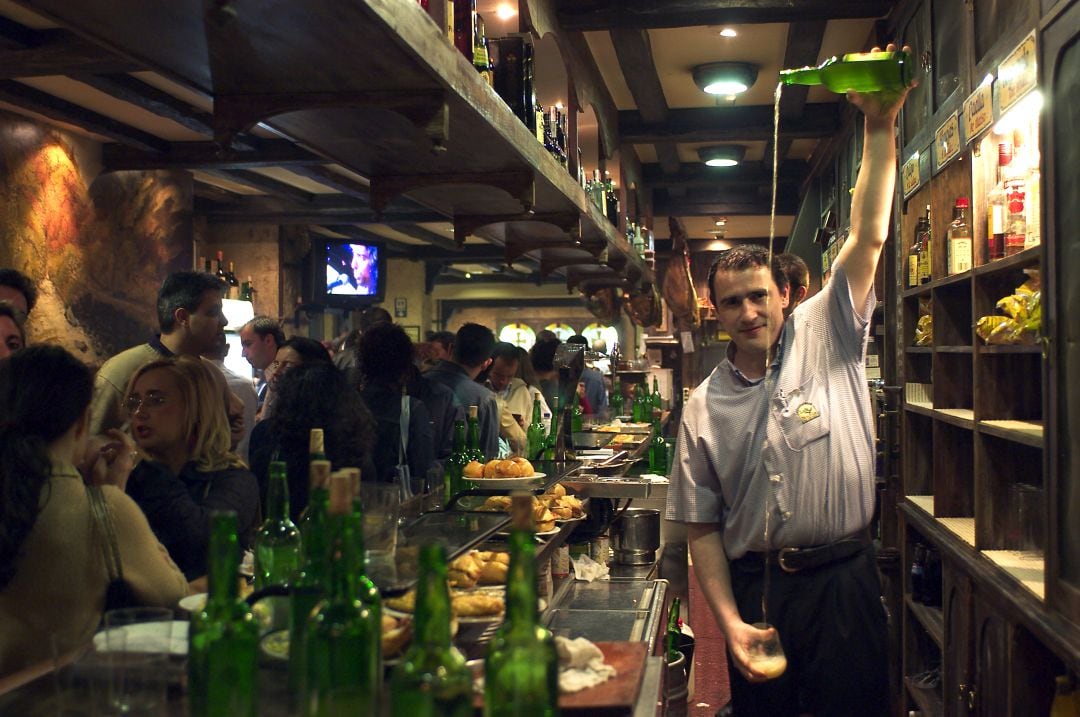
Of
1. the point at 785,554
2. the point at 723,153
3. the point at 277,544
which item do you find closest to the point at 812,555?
the point at 785,554

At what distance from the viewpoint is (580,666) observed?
1674 millimetres

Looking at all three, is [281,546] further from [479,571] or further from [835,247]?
[835,247]

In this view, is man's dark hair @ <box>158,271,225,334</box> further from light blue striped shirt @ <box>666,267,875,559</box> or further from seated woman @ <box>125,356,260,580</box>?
light blue striped shirt @ <box>666,267,875,559</box>

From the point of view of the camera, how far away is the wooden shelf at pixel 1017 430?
297 cm

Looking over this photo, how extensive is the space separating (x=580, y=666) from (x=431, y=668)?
57 cm

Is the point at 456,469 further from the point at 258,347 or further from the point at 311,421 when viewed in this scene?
the point at 258,347

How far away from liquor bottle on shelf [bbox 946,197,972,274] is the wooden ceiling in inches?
63.3

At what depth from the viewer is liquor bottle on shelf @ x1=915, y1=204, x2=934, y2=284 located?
14.8ft

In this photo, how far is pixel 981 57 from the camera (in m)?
3.67

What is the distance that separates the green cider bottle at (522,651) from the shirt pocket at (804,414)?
5.26ft

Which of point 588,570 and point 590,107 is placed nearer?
point 588,570

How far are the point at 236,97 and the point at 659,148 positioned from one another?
23.9 ft

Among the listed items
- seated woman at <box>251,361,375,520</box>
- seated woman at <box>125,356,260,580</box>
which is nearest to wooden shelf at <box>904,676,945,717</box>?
seated woman at <box>251,361,375,520</box>

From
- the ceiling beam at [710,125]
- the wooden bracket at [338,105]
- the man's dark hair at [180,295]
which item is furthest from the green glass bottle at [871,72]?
the ceiling beam at [710,125]
